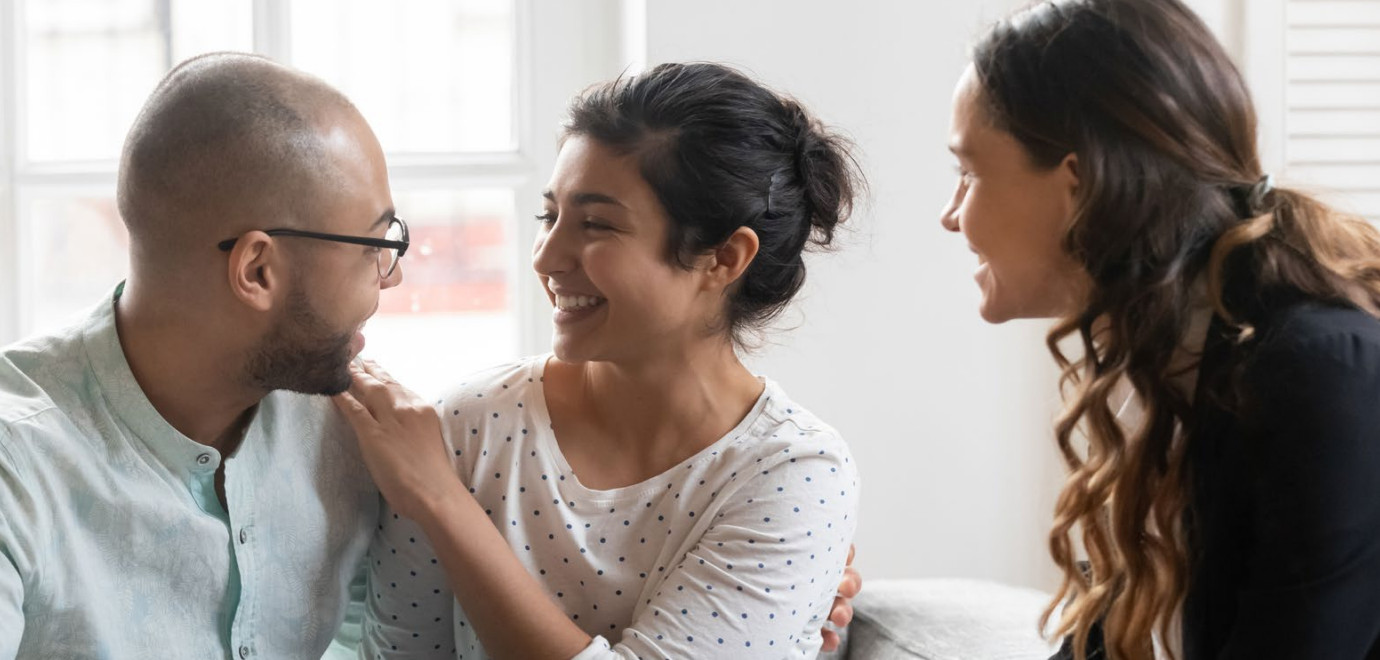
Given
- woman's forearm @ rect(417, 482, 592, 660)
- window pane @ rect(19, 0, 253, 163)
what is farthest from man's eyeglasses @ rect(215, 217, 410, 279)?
window pane @ rect(19, 0, 253, 163)

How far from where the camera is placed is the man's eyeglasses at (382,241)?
4.33 ft

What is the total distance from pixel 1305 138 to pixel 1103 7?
1.38 metres

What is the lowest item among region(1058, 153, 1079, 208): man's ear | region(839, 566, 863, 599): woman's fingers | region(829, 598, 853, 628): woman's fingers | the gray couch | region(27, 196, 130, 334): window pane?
the gray couch

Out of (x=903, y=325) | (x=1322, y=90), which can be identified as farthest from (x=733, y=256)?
(x=1322, y=90)

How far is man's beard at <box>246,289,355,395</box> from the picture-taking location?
1.36 meters

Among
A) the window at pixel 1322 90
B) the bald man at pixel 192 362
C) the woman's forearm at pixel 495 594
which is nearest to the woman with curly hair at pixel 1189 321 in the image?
the woman's forearm at pixel 495 594

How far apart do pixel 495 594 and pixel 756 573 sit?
0.28m

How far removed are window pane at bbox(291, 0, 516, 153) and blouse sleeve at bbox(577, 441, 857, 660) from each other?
1.20m

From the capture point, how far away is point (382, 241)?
138 cm

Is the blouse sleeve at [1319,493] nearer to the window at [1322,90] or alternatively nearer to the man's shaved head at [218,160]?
the man's shaved head at [218,160]

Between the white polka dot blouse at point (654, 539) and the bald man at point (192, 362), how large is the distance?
7.6 inches

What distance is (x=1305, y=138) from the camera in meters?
2.40

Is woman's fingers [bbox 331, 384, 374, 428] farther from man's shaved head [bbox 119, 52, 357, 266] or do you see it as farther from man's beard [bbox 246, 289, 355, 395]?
man's shaved head [bbox 119, 52, 357, 266]

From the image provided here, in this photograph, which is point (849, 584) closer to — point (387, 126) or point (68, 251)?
point (387, 126)
